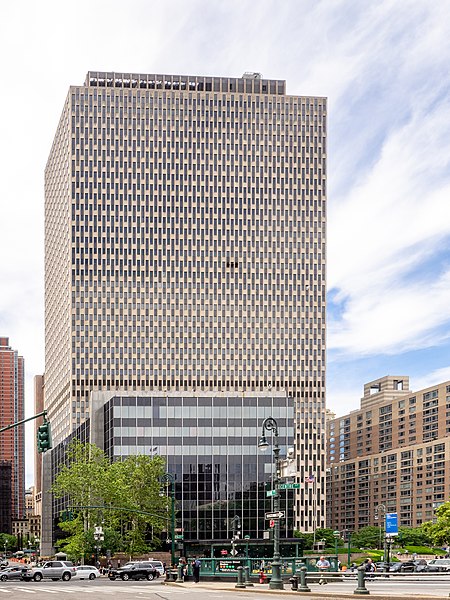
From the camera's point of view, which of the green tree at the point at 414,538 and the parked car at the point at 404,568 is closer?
the parked car at the point at 404,568

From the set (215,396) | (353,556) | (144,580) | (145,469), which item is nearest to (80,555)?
(145,469)

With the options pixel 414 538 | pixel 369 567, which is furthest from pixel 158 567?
pixel 414 538

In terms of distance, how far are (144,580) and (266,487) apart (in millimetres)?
44559

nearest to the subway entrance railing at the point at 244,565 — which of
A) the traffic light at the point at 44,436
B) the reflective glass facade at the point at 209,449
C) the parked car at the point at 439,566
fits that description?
the parked car at the point at 439,566

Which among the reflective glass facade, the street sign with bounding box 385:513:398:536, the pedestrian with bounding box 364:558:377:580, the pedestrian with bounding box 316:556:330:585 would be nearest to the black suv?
the pedestrian with bounding box 364:558:377:580

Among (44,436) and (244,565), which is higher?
(44,436)

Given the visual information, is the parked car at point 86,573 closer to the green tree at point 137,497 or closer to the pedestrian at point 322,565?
the green tree at point 137,497

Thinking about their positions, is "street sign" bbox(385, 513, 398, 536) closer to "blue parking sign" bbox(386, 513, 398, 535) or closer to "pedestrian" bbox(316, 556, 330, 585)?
"blue parking sign" bbox(386, 513, 398, 535)

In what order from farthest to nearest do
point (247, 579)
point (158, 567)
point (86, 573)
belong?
point (158, 567), point (86, 573), point (247, 579)

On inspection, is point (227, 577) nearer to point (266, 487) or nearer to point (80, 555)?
point (80, 555)

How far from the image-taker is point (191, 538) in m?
132

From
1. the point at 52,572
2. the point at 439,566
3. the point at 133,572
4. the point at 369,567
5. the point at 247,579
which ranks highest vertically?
the point at 247,579

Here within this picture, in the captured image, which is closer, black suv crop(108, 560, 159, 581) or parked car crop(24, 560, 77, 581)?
black suv crop(108, 560, 159, 581)

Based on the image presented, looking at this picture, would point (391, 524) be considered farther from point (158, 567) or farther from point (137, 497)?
point (137, 497)
